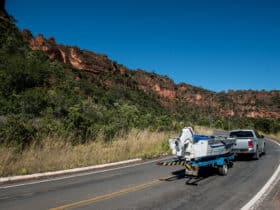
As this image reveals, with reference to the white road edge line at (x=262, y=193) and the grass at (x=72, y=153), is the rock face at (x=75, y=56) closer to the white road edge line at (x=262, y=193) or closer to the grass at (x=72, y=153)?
the grass at (x=72, y=153)

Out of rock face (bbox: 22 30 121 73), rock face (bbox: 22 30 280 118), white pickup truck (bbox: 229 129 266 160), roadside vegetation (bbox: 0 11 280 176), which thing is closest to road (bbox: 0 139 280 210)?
roadside vegetation (bbox: 0 11 280 176)

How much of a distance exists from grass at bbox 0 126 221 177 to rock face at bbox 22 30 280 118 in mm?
77082

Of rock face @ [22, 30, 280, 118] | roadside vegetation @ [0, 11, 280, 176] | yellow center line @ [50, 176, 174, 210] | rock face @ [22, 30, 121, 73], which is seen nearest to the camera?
yellow center line @ [50, 176, 174, 210]

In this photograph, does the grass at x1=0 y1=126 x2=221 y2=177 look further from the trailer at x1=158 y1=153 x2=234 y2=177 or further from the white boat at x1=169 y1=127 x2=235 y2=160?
the white boat at x1=169 y1=127 x2=235 y2=160

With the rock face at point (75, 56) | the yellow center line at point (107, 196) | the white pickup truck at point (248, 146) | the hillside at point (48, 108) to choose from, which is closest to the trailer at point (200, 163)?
the yellow center line at point (107, 196)

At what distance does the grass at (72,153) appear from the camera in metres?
9.87

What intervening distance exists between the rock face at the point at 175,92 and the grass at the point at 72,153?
253 feet

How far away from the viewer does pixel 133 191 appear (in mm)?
7863

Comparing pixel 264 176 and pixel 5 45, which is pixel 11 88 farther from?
pixel 264 176

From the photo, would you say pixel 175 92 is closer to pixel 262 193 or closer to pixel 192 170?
pixel 192 170

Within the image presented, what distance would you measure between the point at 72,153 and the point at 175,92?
5552 inches

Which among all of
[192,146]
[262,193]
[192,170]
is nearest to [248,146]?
[192,146]

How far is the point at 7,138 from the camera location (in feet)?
36.0

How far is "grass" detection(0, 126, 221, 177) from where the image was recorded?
987 cm
